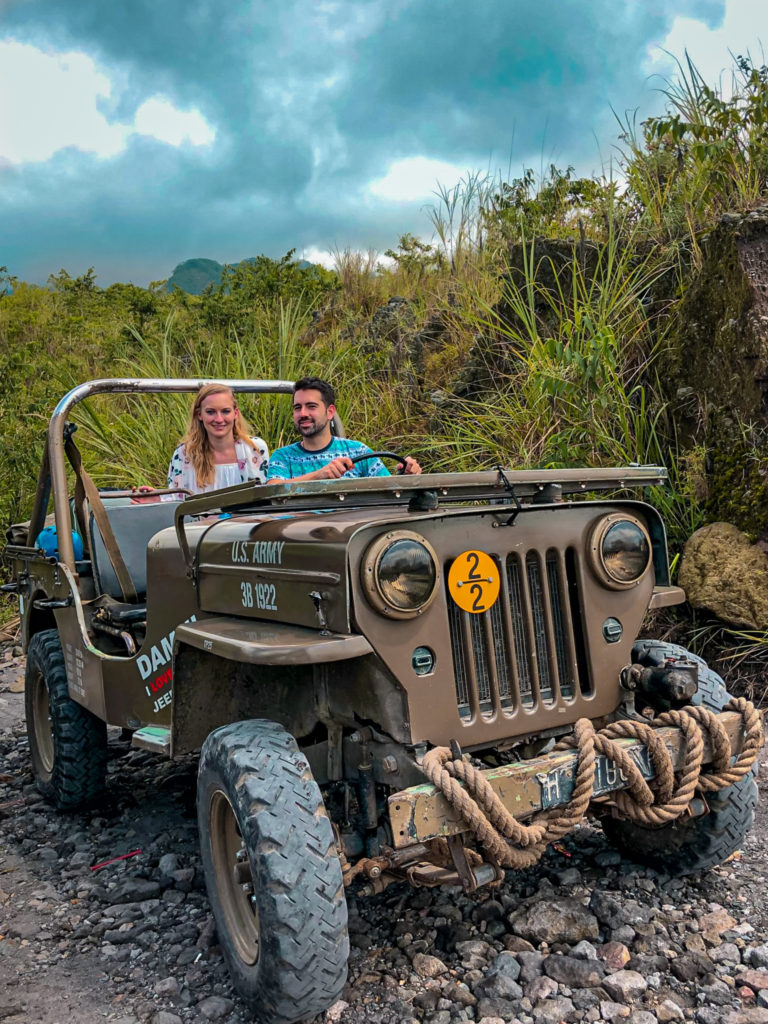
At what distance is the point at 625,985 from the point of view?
2627 mm

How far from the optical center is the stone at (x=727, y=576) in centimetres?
484

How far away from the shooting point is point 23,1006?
2707 millimetres

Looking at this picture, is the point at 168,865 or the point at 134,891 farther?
the point at 168,865

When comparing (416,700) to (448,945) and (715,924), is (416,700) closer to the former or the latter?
(448,945)

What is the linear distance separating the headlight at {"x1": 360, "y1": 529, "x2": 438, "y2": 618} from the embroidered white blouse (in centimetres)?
247

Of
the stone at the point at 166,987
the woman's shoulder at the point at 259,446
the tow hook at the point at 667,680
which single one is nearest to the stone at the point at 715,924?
the tow hook at the point at 667,680

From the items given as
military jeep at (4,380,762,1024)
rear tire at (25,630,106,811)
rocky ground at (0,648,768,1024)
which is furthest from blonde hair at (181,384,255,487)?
rocky ground at (0,648,768,1024)

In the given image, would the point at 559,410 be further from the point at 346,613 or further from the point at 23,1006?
the point at 23,1006

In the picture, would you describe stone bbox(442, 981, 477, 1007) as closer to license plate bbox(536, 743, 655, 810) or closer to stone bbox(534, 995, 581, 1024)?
stone bbox(534, 995, 581, 1024)

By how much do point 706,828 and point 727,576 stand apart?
211 centimetres

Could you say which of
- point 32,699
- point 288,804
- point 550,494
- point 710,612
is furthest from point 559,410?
point 288,804

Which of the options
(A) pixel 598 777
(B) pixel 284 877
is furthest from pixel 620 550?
(B) pixel 284 877

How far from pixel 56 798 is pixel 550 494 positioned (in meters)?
2.82

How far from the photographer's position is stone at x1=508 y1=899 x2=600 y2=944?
290 cm
